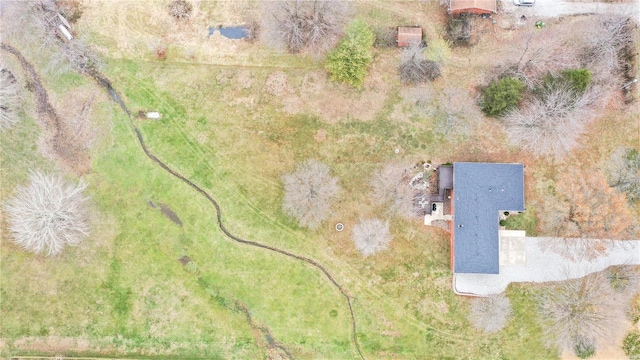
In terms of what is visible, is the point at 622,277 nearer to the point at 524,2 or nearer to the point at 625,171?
the point at 625,171

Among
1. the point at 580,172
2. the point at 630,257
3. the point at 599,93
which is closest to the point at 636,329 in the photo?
the point at 630,257

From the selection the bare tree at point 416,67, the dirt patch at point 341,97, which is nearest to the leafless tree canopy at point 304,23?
the dirt patch at point 341,97

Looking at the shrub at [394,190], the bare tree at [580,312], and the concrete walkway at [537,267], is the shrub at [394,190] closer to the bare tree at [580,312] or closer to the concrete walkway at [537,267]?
the concrete walkway at [537,267]

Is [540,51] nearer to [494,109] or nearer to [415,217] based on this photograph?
[494,109]

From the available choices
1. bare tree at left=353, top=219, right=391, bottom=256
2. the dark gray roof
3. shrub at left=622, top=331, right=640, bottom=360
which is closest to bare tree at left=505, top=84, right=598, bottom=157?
the dark gray roof

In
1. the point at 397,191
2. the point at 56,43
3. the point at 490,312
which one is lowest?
the point at 490,312

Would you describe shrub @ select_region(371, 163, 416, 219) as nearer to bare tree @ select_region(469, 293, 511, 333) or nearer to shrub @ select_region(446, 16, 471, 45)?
bare tree @ select_region(469, 293, 511, 333)

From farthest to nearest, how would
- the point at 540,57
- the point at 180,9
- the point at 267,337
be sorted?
the point at 180,9 → the point at 267,337 → the point at 540,57

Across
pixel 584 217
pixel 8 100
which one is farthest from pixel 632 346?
pixel 8 100
